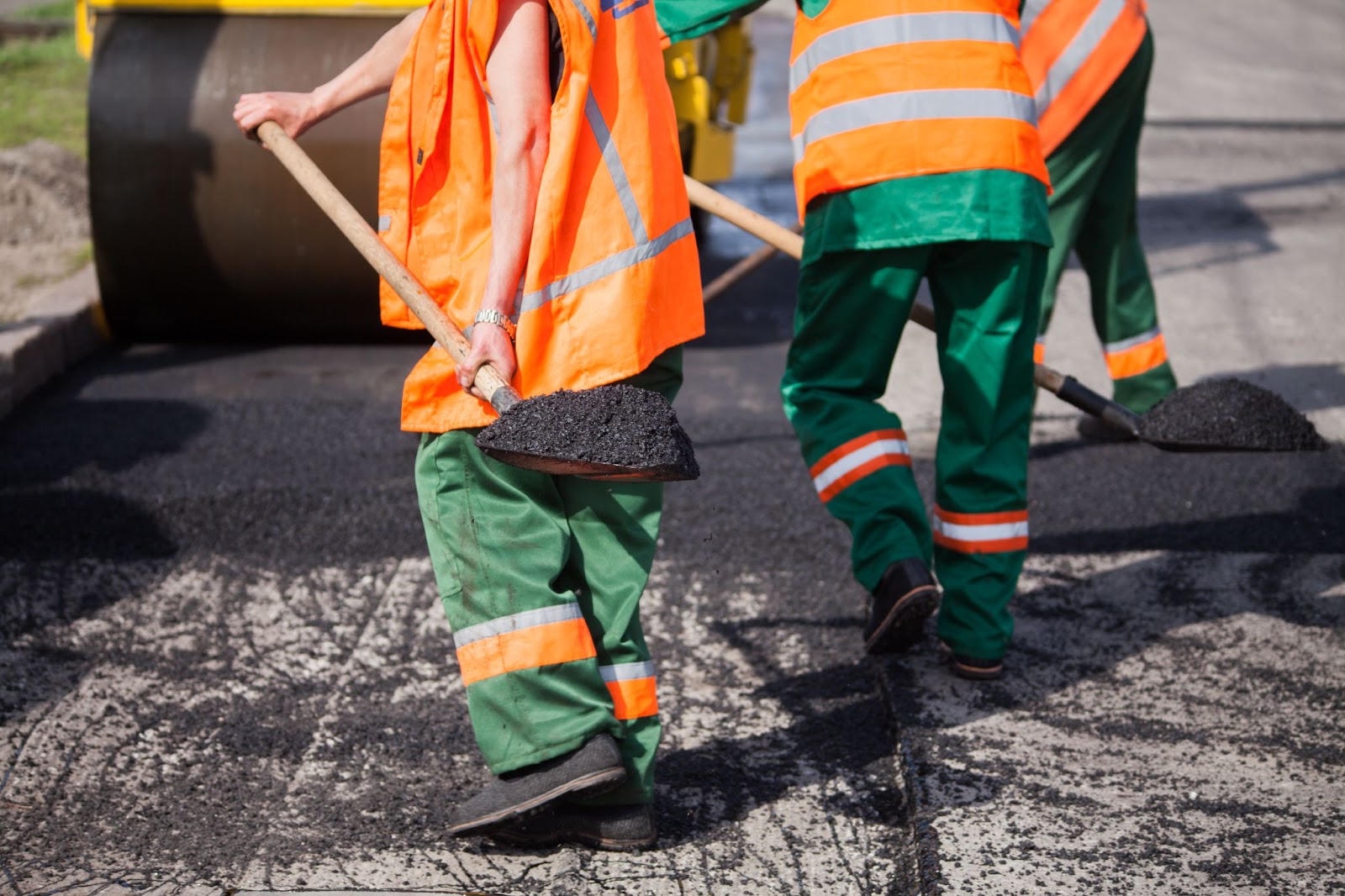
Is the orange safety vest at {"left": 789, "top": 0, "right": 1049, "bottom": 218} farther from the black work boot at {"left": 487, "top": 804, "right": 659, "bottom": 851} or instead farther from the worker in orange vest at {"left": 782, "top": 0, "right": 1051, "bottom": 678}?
the black work boot at {"left": 487, "top": 804, "right": 659, "bottom": 851}

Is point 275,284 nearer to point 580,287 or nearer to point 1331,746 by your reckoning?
point 580,287

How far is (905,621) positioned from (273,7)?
341 centimetres

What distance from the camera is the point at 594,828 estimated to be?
8.30 ft

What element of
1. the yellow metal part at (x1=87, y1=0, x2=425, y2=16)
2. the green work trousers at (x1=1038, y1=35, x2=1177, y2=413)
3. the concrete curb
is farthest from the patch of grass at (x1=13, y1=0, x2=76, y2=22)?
the green work trousers at (x1=1038, y1=35, x2=1177, y2=413)

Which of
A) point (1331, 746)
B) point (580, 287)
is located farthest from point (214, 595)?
point (1331, 746)

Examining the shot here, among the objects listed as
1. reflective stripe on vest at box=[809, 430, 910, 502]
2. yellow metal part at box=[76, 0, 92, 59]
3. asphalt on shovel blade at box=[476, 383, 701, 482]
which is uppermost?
yellow metal part at box=[76, 0, 92, 59]

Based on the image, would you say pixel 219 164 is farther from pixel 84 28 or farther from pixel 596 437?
pixel 596 437

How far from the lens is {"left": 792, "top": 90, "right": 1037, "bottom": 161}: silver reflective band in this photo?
2904 millimetres

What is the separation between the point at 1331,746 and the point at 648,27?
193cm

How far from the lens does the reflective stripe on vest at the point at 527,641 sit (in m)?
2.42

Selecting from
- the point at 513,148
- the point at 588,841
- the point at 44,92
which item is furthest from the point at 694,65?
the point at 44,92

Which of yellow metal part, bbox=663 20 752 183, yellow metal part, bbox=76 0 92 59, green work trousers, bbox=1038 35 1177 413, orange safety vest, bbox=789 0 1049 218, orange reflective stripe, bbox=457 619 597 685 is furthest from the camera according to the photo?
yellow metal part, bbox=663 20 752 183

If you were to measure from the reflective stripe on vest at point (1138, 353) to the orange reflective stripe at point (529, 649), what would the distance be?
259 cm

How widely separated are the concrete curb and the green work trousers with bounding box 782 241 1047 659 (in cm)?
284
